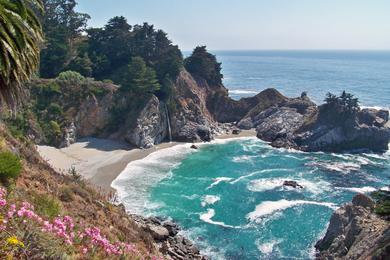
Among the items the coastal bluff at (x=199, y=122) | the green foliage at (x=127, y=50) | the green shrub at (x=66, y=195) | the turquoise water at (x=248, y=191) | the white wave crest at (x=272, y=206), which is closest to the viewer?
the green shrub at (x=66, y=195)

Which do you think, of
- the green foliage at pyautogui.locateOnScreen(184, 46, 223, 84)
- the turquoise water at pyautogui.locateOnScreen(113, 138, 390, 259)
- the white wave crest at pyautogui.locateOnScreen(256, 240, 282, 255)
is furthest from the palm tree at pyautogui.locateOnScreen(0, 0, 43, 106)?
the green foliage at pyautogui.locateOnScreen(184, 46, 223, 84)

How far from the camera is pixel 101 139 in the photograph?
68812mm

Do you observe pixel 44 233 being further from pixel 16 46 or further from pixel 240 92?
pixel 240 92

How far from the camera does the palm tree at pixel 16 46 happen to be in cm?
1297

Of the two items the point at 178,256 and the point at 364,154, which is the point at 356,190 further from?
the point at 178,256

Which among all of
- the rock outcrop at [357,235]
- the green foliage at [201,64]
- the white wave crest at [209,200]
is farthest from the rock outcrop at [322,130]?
the rock outcrop at [357,235]

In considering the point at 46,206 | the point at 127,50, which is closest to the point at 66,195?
the point at 46,206

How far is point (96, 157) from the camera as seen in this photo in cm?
6081

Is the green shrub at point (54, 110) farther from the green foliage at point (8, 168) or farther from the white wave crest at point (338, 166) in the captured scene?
the green foliage at point (8, 168)

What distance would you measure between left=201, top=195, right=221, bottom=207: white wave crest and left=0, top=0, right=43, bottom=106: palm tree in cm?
3406

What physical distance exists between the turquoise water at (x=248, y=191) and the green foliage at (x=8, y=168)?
70.7 feet

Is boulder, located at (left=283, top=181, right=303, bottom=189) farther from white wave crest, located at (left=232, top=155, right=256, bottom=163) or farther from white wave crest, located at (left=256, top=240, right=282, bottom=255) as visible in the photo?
white wave crest, located at (left=256, top=240, right=282, bottom=255)

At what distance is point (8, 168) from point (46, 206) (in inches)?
112

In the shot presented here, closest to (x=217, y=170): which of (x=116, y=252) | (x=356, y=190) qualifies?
(x=356, y=190)
